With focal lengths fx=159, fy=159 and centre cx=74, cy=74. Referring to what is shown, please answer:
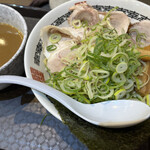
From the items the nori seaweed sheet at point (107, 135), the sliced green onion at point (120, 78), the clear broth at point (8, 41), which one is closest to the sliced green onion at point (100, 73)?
the sliced green onion at point (120, 78)

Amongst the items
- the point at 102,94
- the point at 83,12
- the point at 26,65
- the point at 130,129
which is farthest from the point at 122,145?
the point at 83,12

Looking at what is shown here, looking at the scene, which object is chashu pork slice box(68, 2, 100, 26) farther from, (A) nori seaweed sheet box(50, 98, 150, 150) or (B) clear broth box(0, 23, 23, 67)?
(A) nori seaweed sheet box(50, 98, 150, 150)

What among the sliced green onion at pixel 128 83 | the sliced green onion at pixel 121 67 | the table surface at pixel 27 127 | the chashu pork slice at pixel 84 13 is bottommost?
the table surface at pixel 27 127

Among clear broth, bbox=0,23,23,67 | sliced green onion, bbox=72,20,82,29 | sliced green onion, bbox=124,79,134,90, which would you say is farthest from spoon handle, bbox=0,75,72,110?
sliced green onion, bbox=72,20,82,29

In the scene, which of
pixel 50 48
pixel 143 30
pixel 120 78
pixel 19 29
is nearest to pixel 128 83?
pixel 120 78

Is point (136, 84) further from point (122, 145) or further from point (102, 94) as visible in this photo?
point (122, 145)

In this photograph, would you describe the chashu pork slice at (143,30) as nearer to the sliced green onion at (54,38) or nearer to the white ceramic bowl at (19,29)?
the sliced green onion at (54,38)
